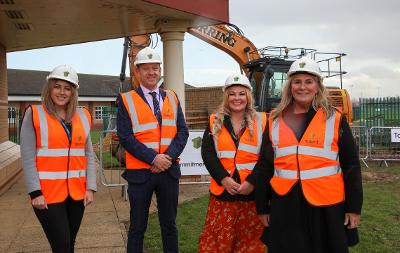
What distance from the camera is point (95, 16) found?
6.27 metres

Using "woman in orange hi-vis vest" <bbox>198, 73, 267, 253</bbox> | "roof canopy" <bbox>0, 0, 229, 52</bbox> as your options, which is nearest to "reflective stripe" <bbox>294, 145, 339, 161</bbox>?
"woman in orange hi-vis vest" <bbox>198, 73, 267, 253</bbox>

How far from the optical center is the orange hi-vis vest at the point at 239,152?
10.0ft

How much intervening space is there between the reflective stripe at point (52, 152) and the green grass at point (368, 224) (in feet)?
6.27

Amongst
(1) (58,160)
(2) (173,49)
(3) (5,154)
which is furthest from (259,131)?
(3) (5,154)

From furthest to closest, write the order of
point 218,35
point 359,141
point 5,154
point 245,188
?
point 359,141, point 218,35, point 5,154, point 245,188

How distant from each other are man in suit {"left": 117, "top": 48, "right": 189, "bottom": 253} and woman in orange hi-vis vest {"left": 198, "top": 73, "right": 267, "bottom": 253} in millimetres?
380

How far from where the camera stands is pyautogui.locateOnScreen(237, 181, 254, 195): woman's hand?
115 inches

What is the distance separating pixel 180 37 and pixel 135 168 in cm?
414

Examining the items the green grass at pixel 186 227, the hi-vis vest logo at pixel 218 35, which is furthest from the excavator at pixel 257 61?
the green grass at pixel 186 227

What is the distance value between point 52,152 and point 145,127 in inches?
34.8

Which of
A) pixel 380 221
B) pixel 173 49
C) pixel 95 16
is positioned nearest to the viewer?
pixel 380 221

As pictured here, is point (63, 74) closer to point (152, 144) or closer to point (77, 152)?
point (77, 152)

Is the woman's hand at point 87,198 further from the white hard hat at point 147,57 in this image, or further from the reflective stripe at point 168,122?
the white hard hat at point 147,57

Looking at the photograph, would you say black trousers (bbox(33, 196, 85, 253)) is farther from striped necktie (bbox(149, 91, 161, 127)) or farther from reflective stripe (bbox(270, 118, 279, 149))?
reflective stripe (bbox(270, 118, 279, 149))
